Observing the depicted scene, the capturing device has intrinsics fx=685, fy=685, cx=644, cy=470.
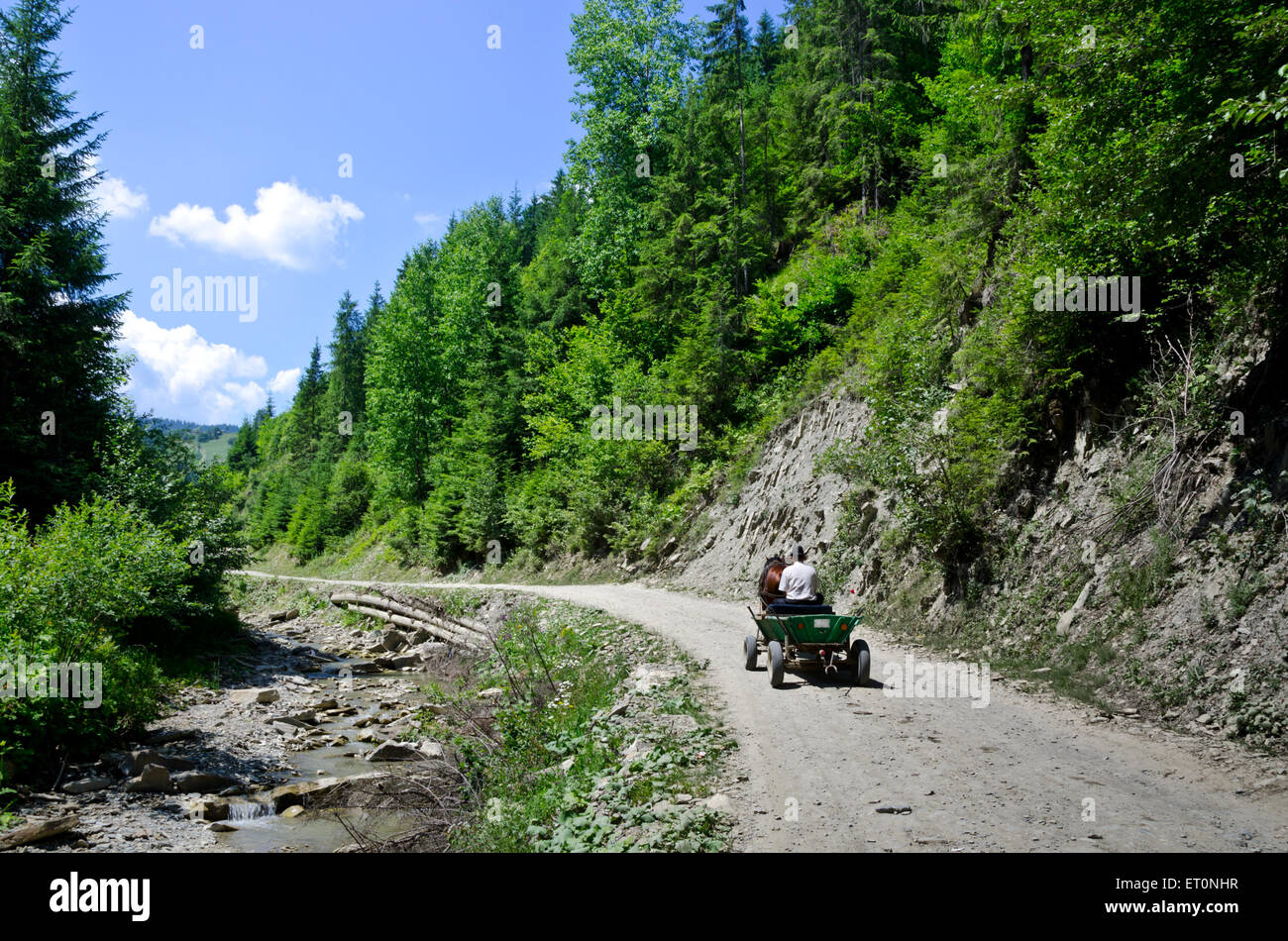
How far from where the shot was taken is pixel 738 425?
1005 inches

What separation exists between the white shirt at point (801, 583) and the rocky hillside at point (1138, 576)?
112 inches

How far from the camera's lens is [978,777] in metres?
5.90

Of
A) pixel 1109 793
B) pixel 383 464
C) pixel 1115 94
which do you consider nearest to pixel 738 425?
pixel 1115 94

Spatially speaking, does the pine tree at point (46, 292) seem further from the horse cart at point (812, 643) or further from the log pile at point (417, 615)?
the horse cart at point (812, 643)

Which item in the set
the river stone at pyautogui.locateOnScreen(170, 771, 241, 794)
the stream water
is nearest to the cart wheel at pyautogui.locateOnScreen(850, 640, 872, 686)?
the stream water

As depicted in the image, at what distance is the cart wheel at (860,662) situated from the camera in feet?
30.2

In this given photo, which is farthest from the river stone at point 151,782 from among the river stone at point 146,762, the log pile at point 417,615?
the log pile at point 417,615

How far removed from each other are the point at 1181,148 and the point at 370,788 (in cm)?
1305

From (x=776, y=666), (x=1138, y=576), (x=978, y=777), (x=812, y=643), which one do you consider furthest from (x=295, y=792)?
(x=1138, y=576)

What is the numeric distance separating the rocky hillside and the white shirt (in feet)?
9.31

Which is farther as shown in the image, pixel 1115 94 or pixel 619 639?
pixel 619 639

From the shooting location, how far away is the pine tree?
1698 centimetres

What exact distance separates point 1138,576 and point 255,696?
16718 millimetres
